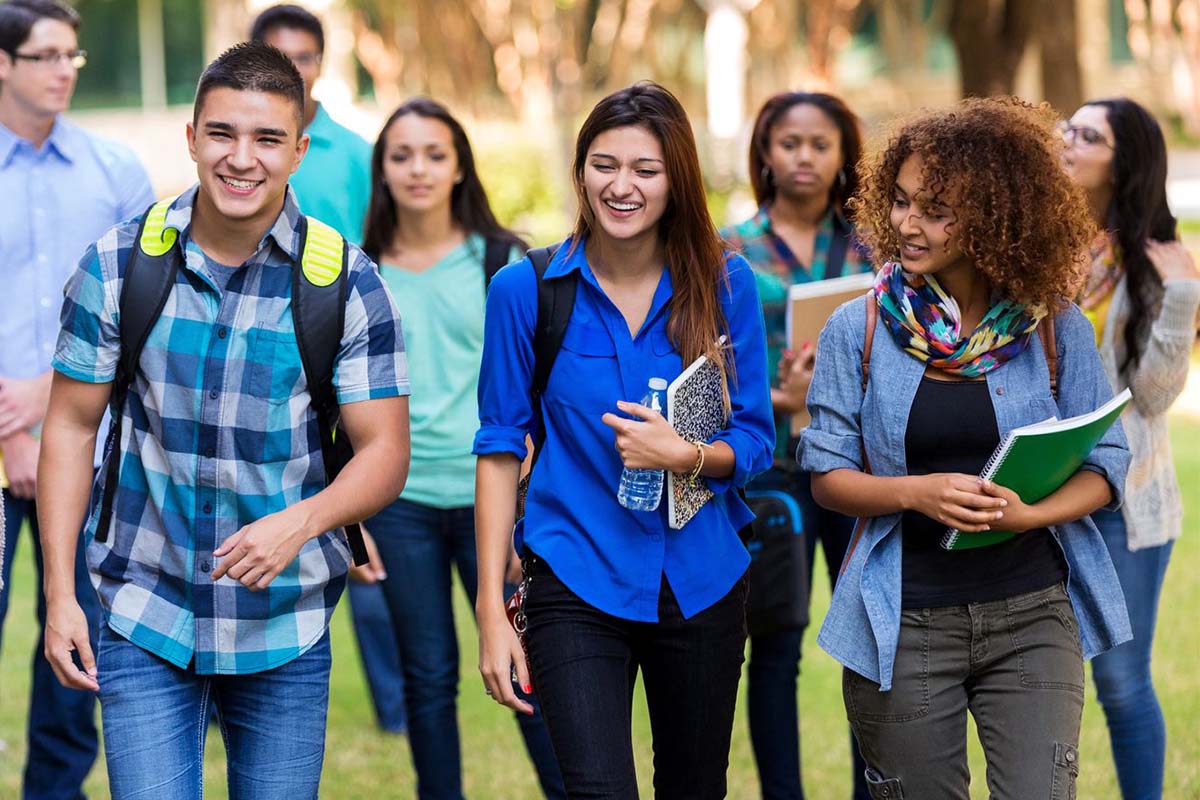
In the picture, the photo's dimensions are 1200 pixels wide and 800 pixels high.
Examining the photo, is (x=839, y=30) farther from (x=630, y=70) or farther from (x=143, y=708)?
(x=143, y=708)

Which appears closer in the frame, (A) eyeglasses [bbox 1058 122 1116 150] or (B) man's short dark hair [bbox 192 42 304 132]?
(B) man's short dark hair [bbox 192 42 304 132]

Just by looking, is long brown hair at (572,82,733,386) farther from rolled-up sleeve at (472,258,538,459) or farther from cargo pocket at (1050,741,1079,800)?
cargo pocket at (1050,741,1079,800)

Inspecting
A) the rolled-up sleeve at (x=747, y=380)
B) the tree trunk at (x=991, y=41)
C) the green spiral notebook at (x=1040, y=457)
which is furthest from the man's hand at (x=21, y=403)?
the tree trunk at (x=991, y=41)

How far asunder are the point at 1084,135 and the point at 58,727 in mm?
3739

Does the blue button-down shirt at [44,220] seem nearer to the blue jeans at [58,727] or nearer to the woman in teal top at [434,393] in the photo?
the blue jeans at [58,727]

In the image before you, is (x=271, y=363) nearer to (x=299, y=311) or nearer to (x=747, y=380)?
(x=299, y=311)

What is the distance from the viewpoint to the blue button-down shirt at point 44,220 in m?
5.55

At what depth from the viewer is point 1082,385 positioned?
3822 millimetres

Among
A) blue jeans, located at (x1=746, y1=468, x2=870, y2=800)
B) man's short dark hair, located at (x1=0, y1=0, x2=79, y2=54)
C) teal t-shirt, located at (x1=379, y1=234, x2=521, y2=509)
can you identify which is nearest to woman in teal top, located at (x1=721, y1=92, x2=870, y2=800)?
blue jeans, located at (x1=746, y1=468, x2=870, y2=800)

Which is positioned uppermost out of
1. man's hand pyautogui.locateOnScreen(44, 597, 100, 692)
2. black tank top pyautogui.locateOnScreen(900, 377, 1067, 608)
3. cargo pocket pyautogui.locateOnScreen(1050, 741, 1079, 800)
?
black tank top pyautogui.locateOnScreen(900, 377, 1067, 608)

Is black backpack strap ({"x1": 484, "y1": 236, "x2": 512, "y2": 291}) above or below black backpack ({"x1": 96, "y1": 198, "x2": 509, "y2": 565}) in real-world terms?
above

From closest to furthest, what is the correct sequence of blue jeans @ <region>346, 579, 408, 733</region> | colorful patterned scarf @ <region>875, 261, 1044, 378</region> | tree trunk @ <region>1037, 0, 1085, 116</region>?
1. colorful patterned scarf @ <region>875, 261, 1044, 378</region>
2. blue jeans @ <region>346, 579, 408, 733</region>
3. tree trunk @ <region>1037, 0, 1085, 116</region>

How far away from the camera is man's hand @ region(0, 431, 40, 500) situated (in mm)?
5395

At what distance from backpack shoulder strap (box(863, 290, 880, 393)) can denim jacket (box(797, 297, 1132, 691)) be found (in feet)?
0.04
